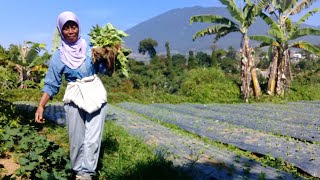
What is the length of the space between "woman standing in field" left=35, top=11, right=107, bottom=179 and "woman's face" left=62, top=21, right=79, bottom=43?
0.02 metres

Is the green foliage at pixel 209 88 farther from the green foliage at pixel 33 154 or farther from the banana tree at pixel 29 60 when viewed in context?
the green foliage at pixel 33 154

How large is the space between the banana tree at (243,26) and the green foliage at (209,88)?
0.77m

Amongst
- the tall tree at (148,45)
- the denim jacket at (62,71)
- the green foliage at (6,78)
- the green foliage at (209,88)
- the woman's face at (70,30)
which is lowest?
the green foliage at (209,88)

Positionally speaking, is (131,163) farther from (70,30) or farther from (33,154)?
(70,30)

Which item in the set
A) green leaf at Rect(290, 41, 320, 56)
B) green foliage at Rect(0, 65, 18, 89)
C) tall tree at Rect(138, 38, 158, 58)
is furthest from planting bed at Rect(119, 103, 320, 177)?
tall tree at Rect(138, 38, 158, 58)

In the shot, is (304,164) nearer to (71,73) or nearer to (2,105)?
(71,73)

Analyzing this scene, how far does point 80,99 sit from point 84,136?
0.36 meters

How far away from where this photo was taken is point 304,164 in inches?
207

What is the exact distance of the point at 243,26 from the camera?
55.9 ft

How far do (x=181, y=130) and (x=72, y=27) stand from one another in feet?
20.3

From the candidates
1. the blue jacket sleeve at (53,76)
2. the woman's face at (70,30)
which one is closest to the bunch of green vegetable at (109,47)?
the woman's face at (70,30)

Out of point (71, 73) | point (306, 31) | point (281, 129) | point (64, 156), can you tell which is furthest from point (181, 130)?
point (306, 31)

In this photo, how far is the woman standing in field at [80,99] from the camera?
3.52 meters

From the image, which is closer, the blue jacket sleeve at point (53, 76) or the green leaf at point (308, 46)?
the blue jacket sleeve at point (53, 76)
